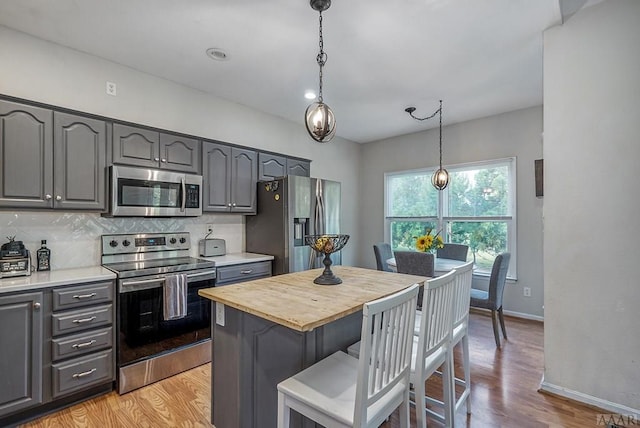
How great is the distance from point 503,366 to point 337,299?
2147 mm

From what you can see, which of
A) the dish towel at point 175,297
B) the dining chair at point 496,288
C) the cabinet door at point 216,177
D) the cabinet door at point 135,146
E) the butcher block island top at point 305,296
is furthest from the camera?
the cabinet door at point 216,177

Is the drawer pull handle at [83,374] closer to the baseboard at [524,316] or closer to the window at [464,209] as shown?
the window at [464,209]

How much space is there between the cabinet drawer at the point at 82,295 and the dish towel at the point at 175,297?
1.24 ft

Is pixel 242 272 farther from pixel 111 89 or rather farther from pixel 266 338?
pixel 111 89

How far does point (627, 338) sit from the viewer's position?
6.48 feet

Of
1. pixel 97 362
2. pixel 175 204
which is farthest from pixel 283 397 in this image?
pixel 175 204

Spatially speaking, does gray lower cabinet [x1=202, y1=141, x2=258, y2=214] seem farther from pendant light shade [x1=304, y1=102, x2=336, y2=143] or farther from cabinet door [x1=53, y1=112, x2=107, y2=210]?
pendant light shade [x1=304, y1=102, x2=336, y2=143]

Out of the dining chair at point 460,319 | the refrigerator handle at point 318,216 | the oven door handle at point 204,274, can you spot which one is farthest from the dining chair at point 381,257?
the oven door handle at point 204,274

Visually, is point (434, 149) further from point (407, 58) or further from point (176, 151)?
point (176, 151)

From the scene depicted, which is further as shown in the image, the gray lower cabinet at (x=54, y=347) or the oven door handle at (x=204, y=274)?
the oven door handle at (x=204, y=274)

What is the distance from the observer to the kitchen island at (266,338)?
1437 millimetres

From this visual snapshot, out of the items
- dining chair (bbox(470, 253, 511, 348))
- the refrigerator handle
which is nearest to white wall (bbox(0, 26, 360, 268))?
the refrigerator handle

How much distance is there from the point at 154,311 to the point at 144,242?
2.65ft

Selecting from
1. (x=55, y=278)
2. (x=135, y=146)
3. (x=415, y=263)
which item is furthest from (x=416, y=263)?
(x=55, y=278)
